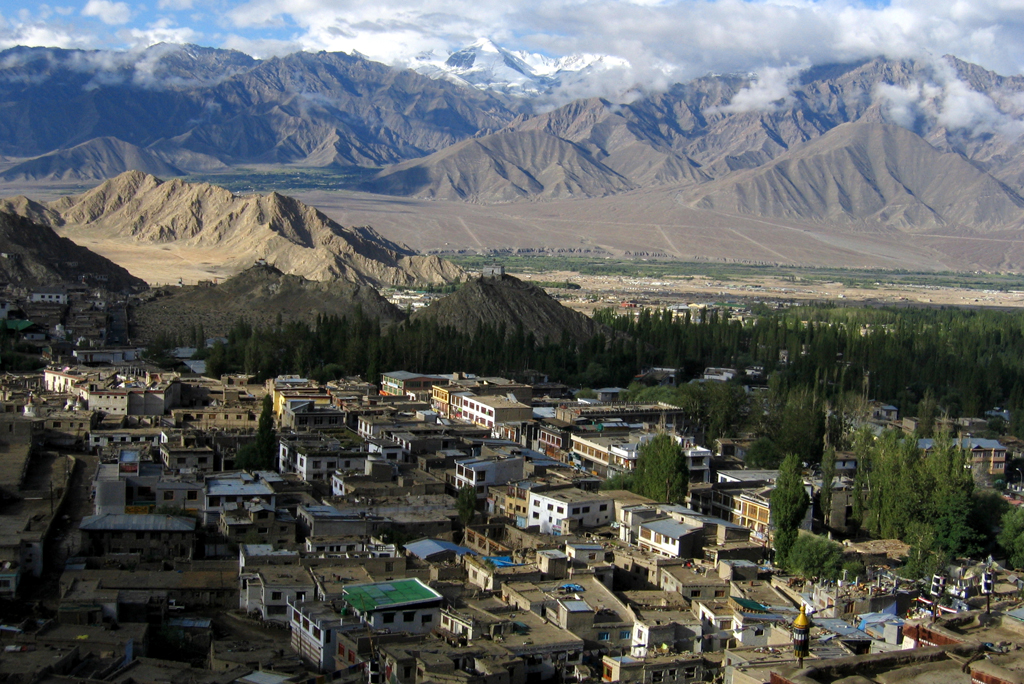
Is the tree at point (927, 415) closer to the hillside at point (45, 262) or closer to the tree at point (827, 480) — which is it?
the tree at point (827, 480)

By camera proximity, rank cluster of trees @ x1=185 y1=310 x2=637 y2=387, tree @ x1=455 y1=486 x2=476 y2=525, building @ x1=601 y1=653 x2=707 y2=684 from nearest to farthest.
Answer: building @ x1=601 y1=653 x2=707 y2=684 < tree @ x1=455 y1=486 x2=476 y2=525 < cluster of trees @ x1=185 y1=310 x2=637 y2=387

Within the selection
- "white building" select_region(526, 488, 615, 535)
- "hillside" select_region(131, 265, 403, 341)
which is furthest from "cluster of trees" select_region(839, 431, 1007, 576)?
"hillside" select_region(131, 265, 403, 341)

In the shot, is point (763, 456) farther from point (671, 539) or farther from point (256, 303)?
point (256, 303)

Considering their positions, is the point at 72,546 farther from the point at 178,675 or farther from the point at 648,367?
the point at 648,367

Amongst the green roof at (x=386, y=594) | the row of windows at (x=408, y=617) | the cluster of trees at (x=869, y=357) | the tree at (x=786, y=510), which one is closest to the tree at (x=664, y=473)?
the tree at (x=786, y=510)

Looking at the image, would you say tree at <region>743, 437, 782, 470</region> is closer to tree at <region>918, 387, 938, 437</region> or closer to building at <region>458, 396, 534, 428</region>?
building at <region>458, 396, 534, 428</region>

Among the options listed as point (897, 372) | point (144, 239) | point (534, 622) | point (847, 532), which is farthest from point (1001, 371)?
point (144, 239)
